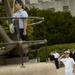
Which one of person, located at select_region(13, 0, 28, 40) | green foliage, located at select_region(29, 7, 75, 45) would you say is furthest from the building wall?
person, located at select_region(13, 0, 28, 40)

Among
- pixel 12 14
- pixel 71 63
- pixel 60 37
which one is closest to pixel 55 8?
pixel 60 37

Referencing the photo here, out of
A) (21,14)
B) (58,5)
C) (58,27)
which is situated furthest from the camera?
(58,5)

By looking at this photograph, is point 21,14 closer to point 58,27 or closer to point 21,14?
point 21,14

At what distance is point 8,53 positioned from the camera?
7.35m

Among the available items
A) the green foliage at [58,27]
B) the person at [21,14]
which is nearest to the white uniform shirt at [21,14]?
the person at [21,14]

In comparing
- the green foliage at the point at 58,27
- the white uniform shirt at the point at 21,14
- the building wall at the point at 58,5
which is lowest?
the green foliage at the point at 58,27

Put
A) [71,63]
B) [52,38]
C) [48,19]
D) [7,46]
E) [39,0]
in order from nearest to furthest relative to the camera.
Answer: [7,46] < [71,63] < [52,38] < [48,19] < [39,0]

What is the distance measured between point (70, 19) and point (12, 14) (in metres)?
63.7

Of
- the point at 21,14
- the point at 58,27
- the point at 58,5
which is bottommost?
the point at 58,27

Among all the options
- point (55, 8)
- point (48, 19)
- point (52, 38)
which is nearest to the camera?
point (52, 38)

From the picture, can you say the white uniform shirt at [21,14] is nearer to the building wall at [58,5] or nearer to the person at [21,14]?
the person at [21,14]

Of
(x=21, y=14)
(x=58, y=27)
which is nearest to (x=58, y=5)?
(x=58, y=27)

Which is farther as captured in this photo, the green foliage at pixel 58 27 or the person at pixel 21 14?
the green foliage at pixel 58 27

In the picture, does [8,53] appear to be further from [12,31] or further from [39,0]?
[39,0]
